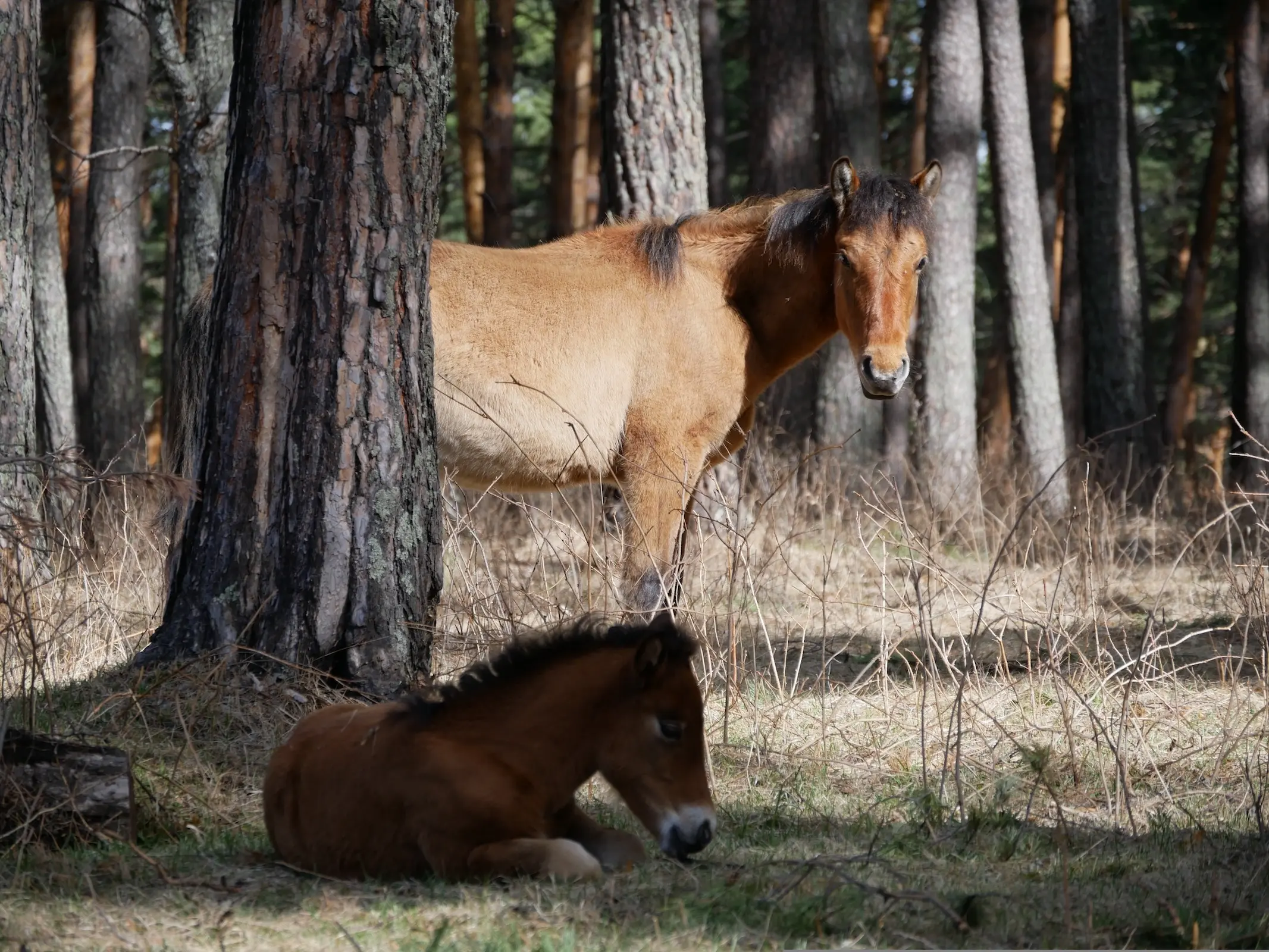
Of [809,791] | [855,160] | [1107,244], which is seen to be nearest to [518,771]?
[809,791]

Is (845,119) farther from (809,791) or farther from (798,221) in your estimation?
(809,791)

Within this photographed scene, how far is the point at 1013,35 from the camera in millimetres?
14719

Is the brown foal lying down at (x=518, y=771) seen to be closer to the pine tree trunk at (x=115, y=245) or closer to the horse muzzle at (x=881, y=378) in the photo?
the horse muzzle at (x=881, y=378)

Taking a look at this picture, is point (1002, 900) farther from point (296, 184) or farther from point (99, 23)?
point (99, 23)

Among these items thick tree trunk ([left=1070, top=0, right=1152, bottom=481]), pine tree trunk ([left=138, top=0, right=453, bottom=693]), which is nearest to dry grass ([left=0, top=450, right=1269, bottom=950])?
pine tree trunk ([left=138, top=0, right=453, bottom=693])

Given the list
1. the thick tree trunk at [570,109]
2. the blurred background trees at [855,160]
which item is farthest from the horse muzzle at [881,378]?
the thick tree trunk at [570,109]

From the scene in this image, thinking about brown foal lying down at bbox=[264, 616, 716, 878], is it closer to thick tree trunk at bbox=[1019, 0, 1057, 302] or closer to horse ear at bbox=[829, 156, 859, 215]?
horse ear at bbox=[829, 156, 859, 215]

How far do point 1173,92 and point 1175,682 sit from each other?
25408 millimetres

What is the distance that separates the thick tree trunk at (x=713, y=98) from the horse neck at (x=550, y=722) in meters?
15.7

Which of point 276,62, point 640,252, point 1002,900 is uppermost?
point 276,62

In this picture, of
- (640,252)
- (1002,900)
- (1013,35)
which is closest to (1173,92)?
(1013,35)

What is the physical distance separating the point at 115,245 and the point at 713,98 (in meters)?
8.67

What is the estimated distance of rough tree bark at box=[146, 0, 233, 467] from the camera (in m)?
10.3

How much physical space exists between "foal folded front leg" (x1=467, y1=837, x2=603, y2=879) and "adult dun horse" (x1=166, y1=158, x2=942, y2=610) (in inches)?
141
